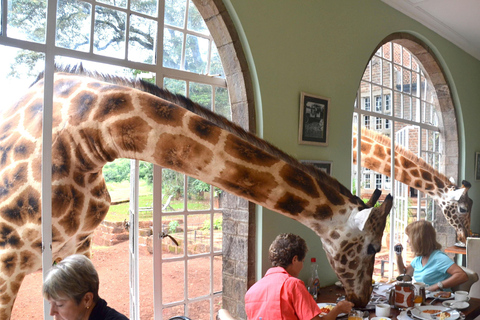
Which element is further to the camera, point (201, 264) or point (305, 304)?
point (201, 264)

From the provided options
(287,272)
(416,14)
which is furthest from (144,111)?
(416,14)

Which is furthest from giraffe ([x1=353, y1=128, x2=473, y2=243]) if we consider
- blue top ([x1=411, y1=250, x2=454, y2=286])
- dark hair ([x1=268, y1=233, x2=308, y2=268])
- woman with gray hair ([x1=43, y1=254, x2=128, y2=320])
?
woman with gray hair ([x1=43, y1=254, x2=128, y2=320])

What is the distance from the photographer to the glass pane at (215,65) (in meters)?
3.01

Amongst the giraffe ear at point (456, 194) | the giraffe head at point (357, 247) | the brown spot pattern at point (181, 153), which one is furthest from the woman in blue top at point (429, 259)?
the giraffe ear at point (456, 194)

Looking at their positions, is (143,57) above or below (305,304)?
above

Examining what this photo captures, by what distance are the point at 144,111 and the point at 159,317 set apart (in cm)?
147

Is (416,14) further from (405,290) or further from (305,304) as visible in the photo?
(305,304)

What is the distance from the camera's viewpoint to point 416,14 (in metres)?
4.61

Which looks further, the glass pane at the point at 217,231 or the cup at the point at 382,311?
the glass pane at the point at 217,231

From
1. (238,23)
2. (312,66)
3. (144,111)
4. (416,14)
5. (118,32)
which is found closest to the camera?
(144,111)

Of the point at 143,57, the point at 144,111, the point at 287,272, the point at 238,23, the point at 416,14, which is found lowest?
the point at 287,272

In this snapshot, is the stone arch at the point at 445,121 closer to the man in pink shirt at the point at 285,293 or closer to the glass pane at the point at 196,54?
the glass pane at the point at 196,54

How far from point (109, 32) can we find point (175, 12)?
57 cm

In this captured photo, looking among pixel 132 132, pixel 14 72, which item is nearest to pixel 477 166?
pixel 132 132
